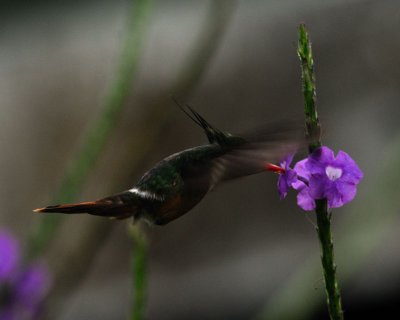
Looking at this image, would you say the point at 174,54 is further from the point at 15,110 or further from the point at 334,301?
the point at 334,301

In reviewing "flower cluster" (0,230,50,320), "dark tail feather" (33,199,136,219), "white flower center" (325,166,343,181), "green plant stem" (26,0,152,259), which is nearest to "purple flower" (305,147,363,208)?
"white flower center" (325,166,343,181)

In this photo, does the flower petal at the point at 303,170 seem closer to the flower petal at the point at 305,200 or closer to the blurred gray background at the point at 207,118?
the flower petal at the point at 305,200

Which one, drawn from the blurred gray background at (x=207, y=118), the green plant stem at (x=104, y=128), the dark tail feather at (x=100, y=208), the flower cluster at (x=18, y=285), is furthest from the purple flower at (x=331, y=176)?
the blurred gray background at (x=207, y=118)

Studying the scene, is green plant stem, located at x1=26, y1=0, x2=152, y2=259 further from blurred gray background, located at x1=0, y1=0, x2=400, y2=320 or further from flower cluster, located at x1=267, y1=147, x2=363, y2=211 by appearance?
flower cluster, located at x1=267, y1=147, x2=363, y2=211

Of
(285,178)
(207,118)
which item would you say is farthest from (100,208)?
(207,118)

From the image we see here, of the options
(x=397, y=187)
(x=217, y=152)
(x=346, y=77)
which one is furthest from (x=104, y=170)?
(x=217, y=152)

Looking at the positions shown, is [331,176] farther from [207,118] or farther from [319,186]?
[207,118]
